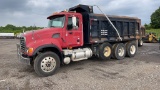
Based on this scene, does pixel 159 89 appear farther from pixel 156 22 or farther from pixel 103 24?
pixel 156 22

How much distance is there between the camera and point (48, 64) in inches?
279

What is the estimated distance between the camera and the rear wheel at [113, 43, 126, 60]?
10.3 m

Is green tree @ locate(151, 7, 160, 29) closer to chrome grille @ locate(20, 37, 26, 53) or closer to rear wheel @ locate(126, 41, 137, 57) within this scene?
rear wheel @ locate(126, 41, 137, 57)

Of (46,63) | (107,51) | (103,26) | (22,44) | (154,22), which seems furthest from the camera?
(154,22)

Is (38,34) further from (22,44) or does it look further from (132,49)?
(132,49)

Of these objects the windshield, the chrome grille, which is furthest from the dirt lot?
the windshield

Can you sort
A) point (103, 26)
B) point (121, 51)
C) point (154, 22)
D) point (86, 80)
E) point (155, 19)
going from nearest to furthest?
point (86, 80), point (103, 26), point (121, 51), point (154, 22), point (155, 19)

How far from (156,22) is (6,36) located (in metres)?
54.4

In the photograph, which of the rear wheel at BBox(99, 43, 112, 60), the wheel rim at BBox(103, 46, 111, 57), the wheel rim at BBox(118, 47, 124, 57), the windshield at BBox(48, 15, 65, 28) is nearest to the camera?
the windshield at BBox(48, 15, 65, 28)

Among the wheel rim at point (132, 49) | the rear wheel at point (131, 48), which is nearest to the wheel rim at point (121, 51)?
the rear wheel at point (131, 48)

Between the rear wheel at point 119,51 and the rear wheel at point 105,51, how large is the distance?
1.28 feet

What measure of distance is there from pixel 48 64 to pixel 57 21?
2213 mm

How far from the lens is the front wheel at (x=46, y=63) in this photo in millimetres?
6847

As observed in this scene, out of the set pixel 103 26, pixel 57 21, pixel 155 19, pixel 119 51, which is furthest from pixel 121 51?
pixel 155 19
